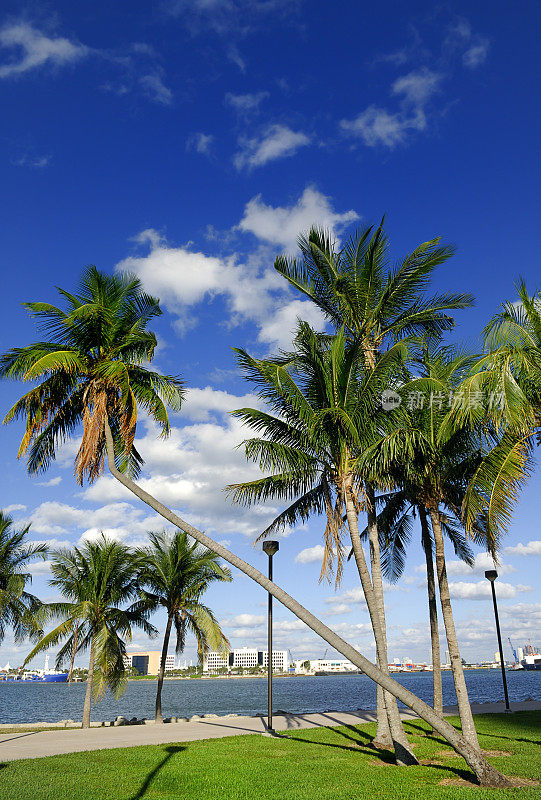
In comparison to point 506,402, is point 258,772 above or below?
below

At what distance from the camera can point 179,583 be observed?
23.6 meters

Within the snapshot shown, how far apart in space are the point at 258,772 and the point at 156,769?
1846 mm

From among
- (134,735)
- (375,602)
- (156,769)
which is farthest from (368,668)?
(134,735)

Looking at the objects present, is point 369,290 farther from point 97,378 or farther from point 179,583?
point 179,583

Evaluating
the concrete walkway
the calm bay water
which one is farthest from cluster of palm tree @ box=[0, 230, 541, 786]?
the calm bay water

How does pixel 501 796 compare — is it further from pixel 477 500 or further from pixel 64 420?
pixel 64 420

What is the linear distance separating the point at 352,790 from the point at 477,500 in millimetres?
5075

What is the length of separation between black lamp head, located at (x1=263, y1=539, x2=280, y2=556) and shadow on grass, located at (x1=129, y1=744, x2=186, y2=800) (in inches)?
208

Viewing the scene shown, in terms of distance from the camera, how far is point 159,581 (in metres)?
23.5

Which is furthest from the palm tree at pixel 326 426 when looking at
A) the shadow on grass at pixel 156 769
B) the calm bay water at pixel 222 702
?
the calm bay water at pixel 222 702

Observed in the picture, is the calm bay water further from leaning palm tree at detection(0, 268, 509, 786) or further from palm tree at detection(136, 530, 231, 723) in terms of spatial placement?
leaning palm tree at detection(0, 268, 509, 786)

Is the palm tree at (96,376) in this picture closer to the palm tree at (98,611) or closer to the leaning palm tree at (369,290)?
the leaning palm tree at (369,290)

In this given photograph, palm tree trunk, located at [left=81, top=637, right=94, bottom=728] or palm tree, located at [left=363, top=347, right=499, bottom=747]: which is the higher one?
palm tree, located at [left=363, top=347, right=499, bottom=747]
